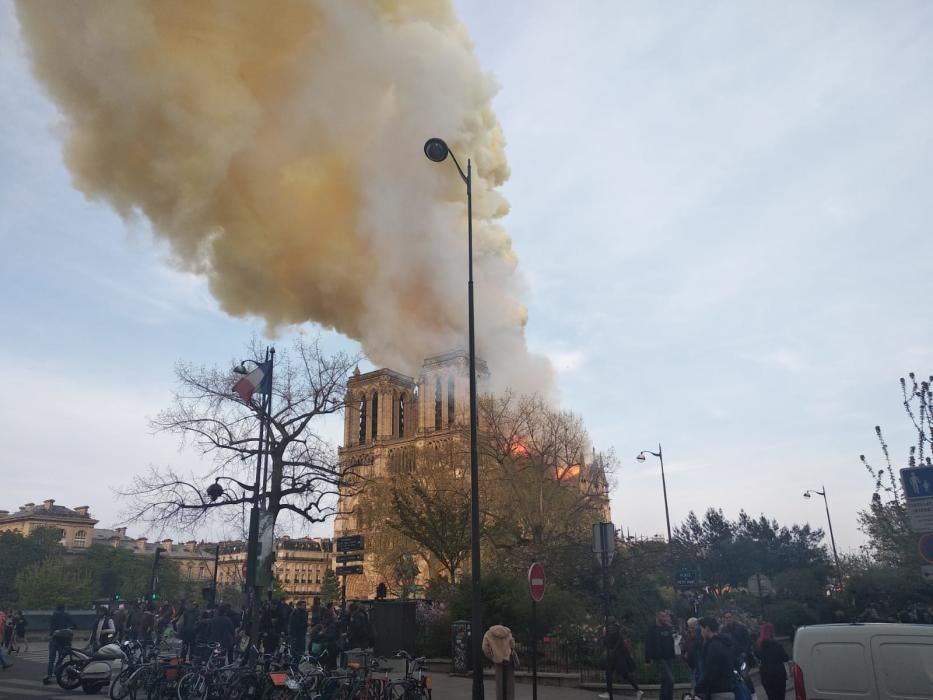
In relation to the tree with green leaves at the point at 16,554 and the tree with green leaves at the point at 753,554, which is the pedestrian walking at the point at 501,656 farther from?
the tree with green leaves at the point at 16,554

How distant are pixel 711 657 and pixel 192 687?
8.94m

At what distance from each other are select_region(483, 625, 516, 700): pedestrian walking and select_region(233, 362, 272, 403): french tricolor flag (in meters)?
10.9

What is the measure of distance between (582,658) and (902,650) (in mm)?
12249

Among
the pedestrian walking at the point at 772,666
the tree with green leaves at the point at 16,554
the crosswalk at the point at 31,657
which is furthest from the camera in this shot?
the tree with green leaves at the point at 16,554

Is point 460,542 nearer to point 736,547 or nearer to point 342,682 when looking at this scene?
point 342,682

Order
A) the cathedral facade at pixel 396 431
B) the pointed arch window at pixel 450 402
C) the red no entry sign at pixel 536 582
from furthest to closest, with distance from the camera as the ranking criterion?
the pointed arch window at pixel 450 402 → the cathedral facade at pixel 396 431 → the red no entry sign at pixel 536 582

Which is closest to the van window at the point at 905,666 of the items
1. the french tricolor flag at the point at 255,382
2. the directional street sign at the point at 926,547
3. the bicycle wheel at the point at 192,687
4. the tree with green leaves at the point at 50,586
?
the directional street sign at the point at 926,547

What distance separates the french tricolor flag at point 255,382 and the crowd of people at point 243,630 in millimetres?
5705

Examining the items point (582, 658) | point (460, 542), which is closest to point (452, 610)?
point (582, 658)

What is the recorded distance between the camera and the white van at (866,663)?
6520 mm

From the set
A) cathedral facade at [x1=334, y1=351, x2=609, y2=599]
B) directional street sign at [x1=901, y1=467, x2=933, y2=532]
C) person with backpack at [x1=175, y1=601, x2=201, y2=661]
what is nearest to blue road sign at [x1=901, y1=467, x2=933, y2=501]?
directional street sign at [x1=901, y1=467, x2=933, y2=532]

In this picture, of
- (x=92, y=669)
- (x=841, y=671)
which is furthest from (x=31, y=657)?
(x=841, y=671)

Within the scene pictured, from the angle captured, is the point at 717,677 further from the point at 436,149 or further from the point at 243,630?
the point at 243,630

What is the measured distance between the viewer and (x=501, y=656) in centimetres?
1079
